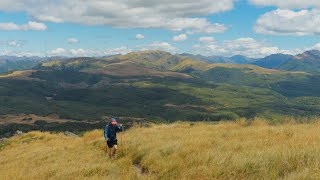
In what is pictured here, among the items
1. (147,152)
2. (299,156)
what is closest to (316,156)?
(299,156)

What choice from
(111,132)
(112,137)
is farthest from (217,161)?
(111,132)

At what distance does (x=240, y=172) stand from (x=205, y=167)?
4.03 ft

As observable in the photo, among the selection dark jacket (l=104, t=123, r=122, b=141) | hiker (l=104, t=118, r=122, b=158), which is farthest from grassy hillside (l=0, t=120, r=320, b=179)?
dark jacket (l=104, t=123, r=122, b=141)

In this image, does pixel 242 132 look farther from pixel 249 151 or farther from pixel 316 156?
pixel 316 156

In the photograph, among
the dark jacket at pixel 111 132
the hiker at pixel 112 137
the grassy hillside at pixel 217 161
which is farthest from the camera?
the dark jacket at pixel 111 132

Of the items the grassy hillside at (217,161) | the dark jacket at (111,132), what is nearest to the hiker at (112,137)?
the dark jacket at (111,132)

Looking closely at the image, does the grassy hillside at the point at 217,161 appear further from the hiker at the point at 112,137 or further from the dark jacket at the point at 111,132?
the dark jacket at the point at 111,132

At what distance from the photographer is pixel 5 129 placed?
191125 mm

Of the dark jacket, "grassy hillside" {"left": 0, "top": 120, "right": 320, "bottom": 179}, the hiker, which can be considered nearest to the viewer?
"grassy hillside" {"left": 0, "top": 120, "right": 320, "bottom": 179}

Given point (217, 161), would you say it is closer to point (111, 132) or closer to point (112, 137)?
point (112, 137)

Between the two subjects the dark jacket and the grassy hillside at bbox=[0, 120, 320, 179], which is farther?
the dark jacket

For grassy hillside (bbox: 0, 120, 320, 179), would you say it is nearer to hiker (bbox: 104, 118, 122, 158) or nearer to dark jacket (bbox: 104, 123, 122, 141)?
hiker (bbox: 104, 118, 122, 158)

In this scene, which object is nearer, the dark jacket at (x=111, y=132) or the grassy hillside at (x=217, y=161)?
the grassy hillside at (x=217, y=161)

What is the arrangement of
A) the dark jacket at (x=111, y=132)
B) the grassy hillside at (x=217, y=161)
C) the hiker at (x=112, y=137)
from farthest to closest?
1. the dark jacket at (x=111, y=132)
2. the hiker at (x=112, y=137)
3. the grassy hillside at (x=217, y=161)
